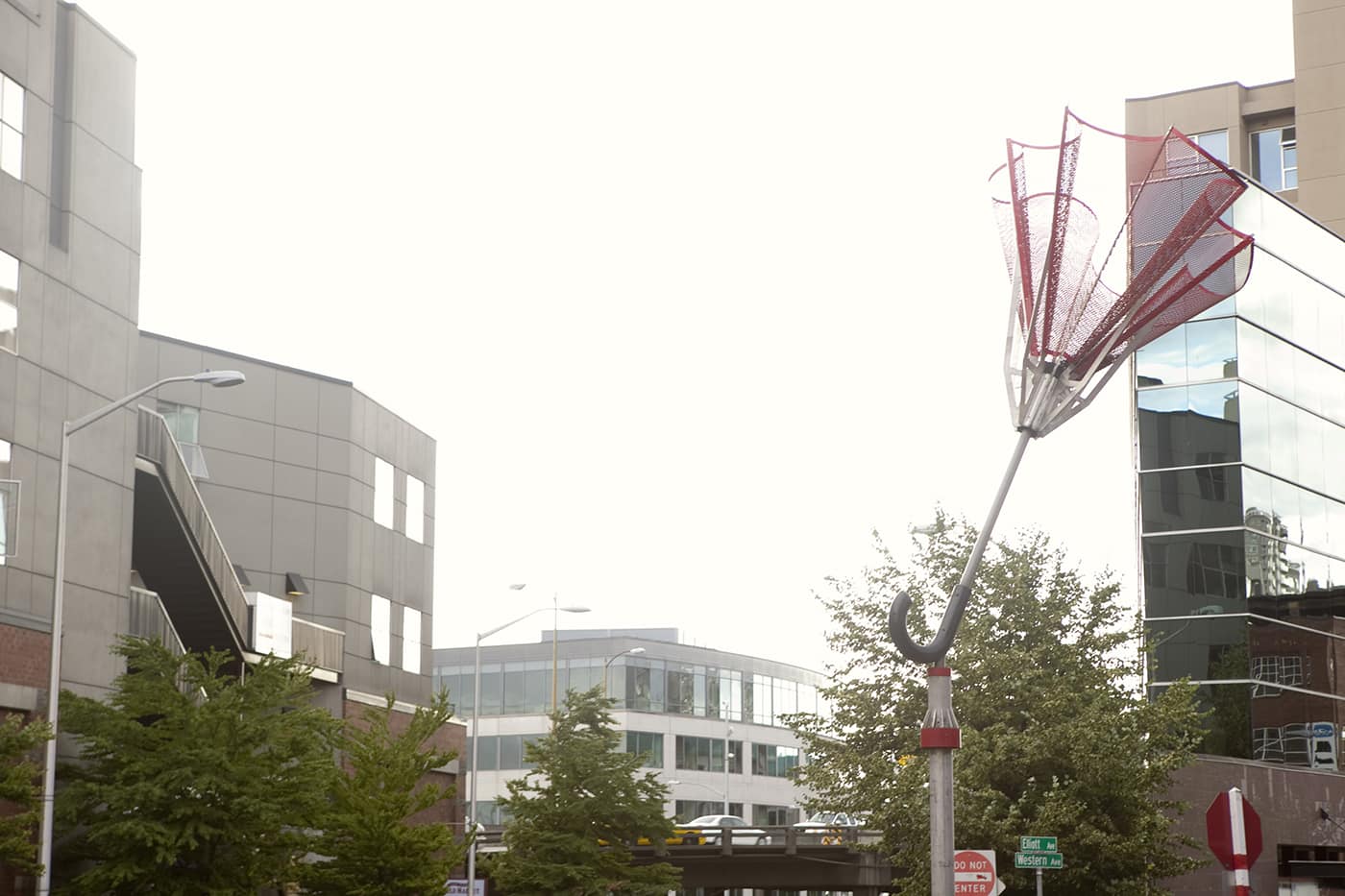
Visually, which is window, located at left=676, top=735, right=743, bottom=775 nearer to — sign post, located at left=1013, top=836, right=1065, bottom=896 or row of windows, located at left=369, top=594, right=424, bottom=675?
row of windows, located at left=369, top=594, right=424, bottom=675

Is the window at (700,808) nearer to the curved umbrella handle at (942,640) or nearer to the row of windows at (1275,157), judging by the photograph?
the row of windows at (1275,157)

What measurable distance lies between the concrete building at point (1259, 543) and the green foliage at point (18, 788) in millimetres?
30959

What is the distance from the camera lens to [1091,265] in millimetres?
22500

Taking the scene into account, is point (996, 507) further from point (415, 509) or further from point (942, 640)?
point (415, 509)

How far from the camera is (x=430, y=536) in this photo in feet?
209

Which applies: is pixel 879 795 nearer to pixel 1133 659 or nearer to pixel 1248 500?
pixel 1133 659

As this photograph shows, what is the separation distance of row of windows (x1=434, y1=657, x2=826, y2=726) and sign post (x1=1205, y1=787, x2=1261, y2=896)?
332 ft

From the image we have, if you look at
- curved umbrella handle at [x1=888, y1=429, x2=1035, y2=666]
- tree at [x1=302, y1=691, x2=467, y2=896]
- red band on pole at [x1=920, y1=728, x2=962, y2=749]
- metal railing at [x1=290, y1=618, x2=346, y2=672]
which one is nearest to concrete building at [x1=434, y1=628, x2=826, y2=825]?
metal railing at [x1=290, y1=618, x2=346, y2=672]

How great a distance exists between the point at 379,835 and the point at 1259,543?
27634mm

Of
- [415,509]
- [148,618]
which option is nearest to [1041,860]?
[148,618]

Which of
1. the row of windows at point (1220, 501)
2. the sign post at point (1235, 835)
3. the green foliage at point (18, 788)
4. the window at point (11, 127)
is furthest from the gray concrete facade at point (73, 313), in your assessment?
the row of windows at point (1220, 501)

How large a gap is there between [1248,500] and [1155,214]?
29254 mm

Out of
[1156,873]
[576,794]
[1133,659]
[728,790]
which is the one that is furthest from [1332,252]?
[728,790]

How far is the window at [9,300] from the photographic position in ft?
106
